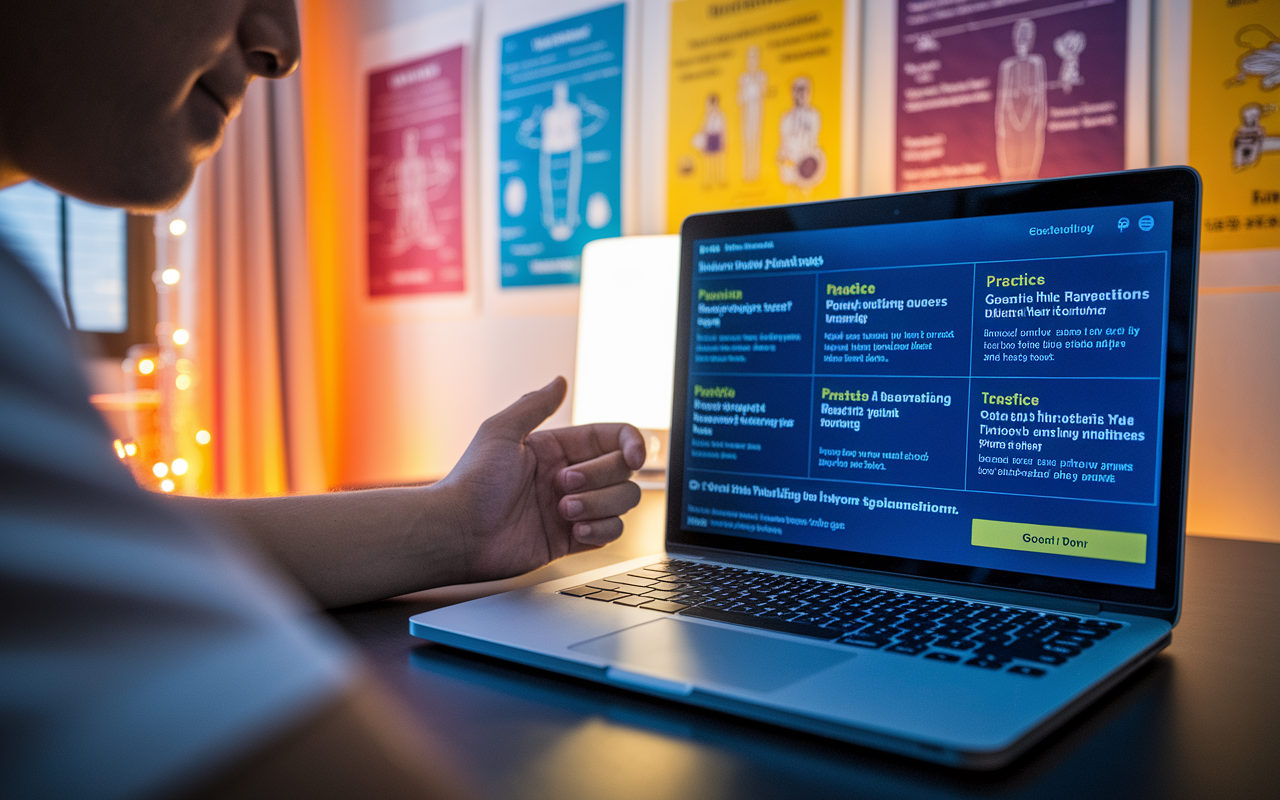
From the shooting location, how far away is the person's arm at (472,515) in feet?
2.20

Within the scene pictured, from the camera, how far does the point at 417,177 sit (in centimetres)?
225

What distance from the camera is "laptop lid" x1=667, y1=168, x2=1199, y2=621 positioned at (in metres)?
0.58

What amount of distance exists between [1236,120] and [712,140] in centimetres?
88

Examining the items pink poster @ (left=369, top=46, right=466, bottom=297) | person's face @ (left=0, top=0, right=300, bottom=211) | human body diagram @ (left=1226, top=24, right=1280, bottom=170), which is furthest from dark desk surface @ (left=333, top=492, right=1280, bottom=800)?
pink poster @ (left=369, top=46, right=466, bottom=297)

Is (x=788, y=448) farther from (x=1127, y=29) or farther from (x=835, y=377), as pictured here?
(x=1127, y=29)

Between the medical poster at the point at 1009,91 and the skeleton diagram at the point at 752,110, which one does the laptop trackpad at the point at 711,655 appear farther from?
the skeleton diagram at the point at 752,110

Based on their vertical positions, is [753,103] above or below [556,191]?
above

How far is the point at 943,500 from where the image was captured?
65cm

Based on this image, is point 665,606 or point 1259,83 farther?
point 1259,83

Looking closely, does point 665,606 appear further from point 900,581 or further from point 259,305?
point 259,305

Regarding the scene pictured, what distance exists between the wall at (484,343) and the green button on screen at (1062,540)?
2.59 feet

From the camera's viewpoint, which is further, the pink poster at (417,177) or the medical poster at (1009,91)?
the pink poster at (417,177)

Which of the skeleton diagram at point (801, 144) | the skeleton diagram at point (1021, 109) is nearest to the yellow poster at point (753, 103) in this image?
the skeleton diagram at point (801, 144)

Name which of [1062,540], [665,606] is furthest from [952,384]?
[665,606]
